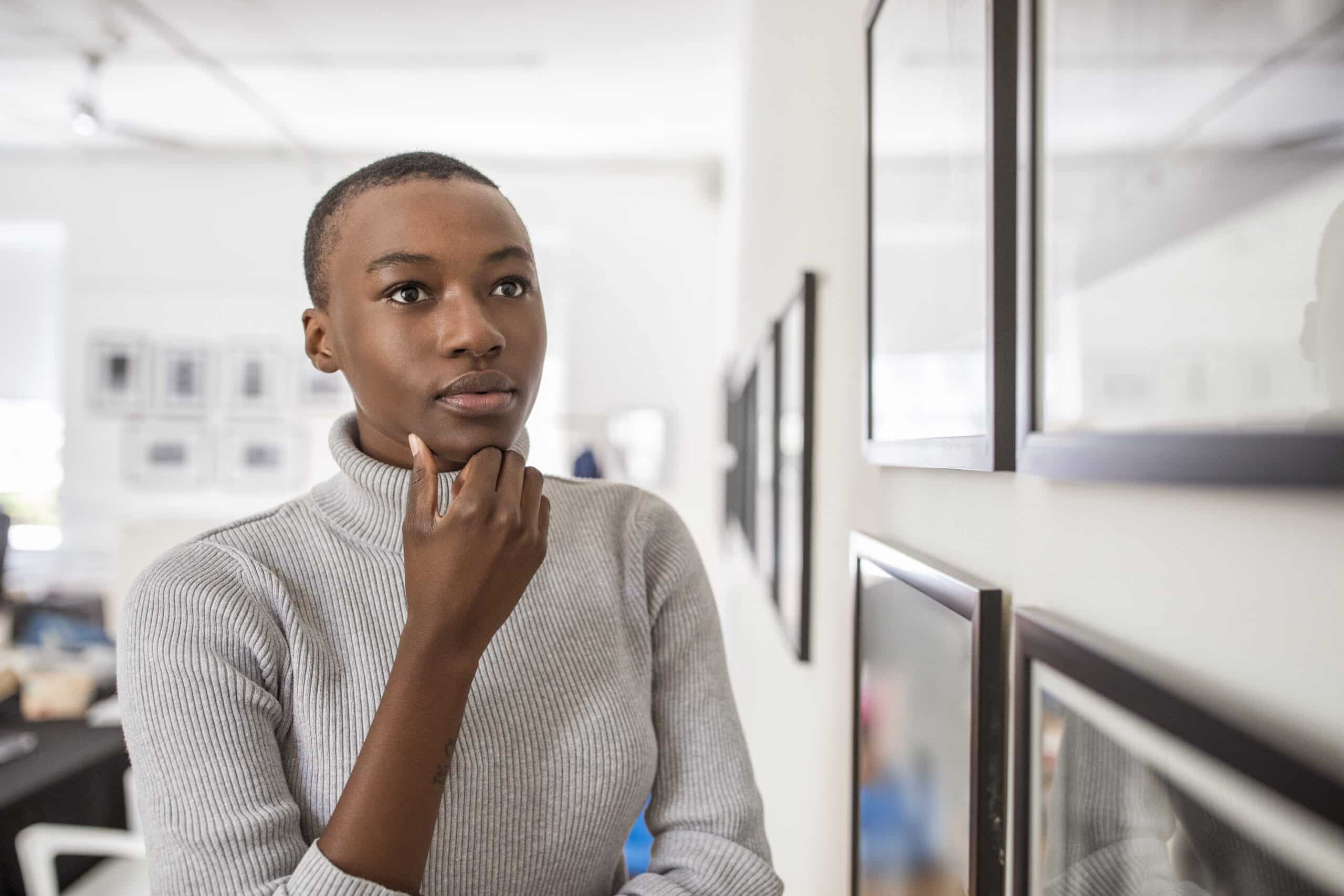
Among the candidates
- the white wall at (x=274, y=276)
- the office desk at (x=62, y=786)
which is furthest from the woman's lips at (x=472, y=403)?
the white wall at (x=274, y=276)

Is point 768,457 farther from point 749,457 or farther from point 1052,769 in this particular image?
point 1052,769

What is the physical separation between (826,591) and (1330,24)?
1163 millimetres

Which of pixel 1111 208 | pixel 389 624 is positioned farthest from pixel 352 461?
pixel 1111 208

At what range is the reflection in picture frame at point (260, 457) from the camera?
243 inches

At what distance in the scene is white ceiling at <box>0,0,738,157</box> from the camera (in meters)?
4.12

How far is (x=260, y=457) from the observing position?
20.3 feet

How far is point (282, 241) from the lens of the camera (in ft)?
20.3

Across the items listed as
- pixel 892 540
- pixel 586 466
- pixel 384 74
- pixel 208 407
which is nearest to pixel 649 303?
pixel 586 466

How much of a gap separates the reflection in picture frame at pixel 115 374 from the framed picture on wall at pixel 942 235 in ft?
20.3

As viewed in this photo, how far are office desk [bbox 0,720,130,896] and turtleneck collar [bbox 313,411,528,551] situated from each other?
2.01 m

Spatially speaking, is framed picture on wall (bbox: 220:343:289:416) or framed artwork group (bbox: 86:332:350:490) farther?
framed picture on wall (bbox: 220:343:289:416)

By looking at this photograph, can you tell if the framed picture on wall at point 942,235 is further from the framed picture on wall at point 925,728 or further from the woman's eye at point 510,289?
the woman's eye at point 510,289

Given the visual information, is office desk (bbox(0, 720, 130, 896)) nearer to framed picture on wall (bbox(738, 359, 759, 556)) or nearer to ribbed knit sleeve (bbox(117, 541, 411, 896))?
framed picture on wall (bbox(738, 359, 759, 556))

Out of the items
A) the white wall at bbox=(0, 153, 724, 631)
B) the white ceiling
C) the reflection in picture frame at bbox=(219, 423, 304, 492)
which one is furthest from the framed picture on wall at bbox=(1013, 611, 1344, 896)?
the reflection in picture frame at bbox=(219, 423, 304, 492)
